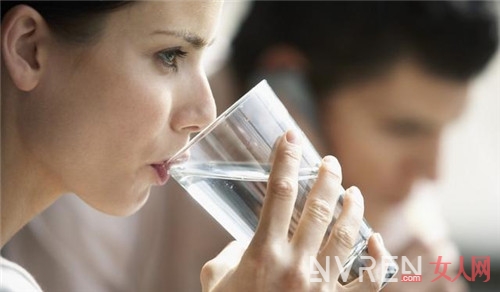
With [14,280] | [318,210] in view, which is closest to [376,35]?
[318,210]

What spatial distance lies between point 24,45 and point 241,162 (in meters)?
0.24

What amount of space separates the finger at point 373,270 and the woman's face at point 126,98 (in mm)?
204

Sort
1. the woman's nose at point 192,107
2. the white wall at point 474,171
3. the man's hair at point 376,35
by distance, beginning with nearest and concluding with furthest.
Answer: the woman's nose at point 192,107 < the man's hair at point 376,35 < the white wall at point 474,171

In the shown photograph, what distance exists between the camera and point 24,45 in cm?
93

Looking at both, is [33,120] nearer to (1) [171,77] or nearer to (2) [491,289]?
(1) [171,77]

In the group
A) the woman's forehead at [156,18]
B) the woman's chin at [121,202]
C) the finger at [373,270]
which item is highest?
the woman's forehead at [156,18]

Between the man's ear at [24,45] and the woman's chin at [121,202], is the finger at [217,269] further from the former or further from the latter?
the man's ear at [24,45]

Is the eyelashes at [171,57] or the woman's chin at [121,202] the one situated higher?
the eyelashes at [171,57]

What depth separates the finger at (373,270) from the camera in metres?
0.92

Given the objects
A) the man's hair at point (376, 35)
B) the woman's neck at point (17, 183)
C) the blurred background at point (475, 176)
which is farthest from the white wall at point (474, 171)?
the woman's neck at point (17, 183)

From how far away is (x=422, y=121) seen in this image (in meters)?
1.75

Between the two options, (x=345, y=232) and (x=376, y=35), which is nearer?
(x=345, y=232)

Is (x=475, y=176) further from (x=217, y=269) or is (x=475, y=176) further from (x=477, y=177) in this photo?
(x=217, y=269)

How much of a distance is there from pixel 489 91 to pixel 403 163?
61 centimetres
